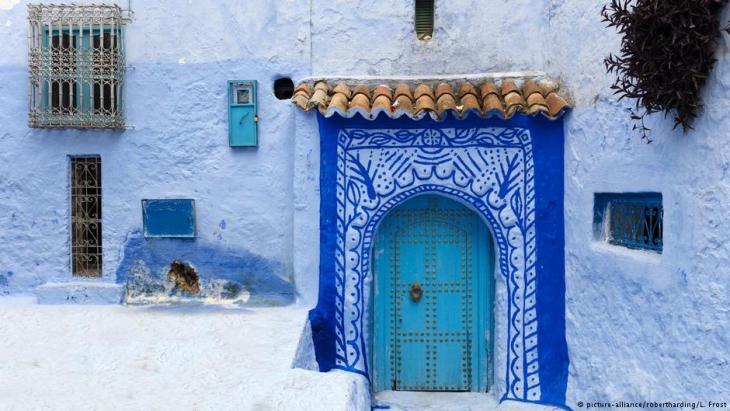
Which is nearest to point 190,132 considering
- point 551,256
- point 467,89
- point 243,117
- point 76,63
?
point 243,117

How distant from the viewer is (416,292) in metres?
5.29

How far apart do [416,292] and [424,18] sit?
243 cm

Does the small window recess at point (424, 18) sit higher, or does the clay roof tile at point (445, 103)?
the small window recess at point (424, 18)

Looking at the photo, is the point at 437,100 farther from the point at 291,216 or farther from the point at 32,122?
the point at 32,122

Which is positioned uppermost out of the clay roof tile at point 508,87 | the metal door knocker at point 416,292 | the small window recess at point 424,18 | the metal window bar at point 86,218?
the small window recess at point 424,18

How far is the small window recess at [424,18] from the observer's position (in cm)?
534

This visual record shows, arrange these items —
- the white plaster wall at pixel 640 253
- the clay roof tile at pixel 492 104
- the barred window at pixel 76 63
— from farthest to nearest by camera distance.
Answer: the barred window at pixel 76 63 → the clay roof tile at pixel 492 104 → the white plaster wall at pixel 640 253

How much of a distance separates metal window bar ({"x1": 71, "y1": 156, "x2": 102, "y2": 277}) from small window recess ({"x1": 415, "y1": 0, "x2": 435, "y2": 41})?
3.10 meters

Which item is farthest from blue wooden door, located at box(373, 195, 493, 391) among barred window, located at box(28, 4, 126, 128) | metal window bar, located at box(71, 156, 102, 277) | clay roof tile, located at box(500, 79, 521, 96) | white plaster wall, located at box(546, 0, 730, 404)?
barred window, located at box(28, 4, 126, 128)

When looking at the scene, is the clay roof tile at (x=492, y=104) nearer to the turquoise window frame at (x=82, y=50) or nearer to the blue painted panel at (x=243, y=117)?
the blue painted panel at (x=243, y=117)

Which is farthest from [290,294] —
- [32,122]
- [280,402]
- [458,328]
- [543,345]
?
[32,122]

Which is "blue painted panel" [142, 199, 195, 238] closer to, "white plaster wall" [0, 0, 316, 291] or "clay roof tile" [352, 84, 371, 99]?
"white plaster wall" [0, 0, 316, 291]

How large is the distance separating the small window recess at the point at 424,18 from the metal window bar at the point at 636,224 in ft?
7.21

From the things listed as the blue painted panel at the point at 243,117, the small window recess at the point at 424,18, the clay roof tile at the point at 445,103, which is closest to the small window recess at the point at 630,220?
the clay roof tile at the point at 445,103
